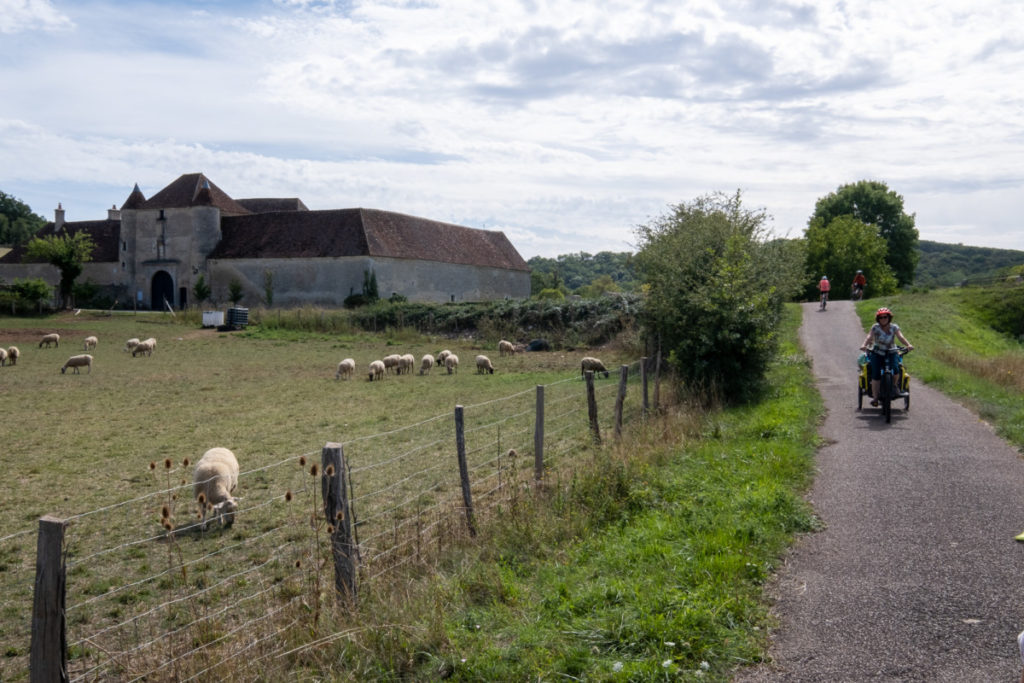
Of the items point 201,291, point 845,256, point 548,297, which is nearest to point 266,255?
point 201,291

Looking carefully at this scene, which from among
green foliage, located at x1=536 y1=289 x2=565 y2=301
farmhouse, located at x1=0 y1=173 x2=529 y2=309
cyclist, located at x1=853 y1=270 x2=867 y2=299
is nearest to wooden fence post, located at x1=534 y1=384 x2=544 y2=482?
green foliage, located at x1=536 y1=289 x2=565 y2=301

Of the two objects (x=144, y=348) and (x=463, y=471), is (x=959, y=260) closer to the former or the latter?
(x=144, y=348)

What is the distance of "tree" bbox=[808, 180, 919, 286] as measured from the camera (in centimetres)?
7656

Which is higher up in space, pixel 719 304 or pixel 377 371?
pixel 719 304

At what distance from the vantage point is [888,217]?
252 feet

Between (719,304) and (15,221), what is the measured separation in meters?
116

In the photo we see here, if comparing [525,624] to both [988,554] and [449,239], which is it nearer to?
[988,554]

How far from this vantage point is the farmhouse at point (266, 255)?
59.9 meters

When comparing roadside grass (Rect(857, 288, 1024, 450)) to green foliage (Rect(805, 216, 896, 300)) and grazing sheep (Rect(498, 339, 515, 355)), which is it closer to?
grazing sheep (Rect(498, 339, 515, 355))

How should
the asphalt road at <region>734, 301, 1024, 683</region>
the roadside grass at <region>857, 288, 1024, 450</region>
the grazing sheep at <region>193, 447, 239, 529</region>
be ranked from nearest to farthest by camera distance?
1. the asphalt road at <region>734, 301, 1024, 683</region>
2. the grazing sheep at <region>193, 447, 239, 529</region>
3. the roadside grass at <region>857, 288, 1024, 450</region>

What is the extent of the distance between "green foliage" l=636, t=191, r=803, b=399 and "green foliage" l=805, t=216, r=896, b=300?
45333mm

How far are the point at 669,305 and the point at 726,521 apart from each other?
10390 mm

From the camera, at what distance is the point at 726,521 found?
7094 millimetres

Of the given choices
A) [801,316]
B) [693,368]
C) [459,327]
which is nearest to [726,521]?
[693,368]
